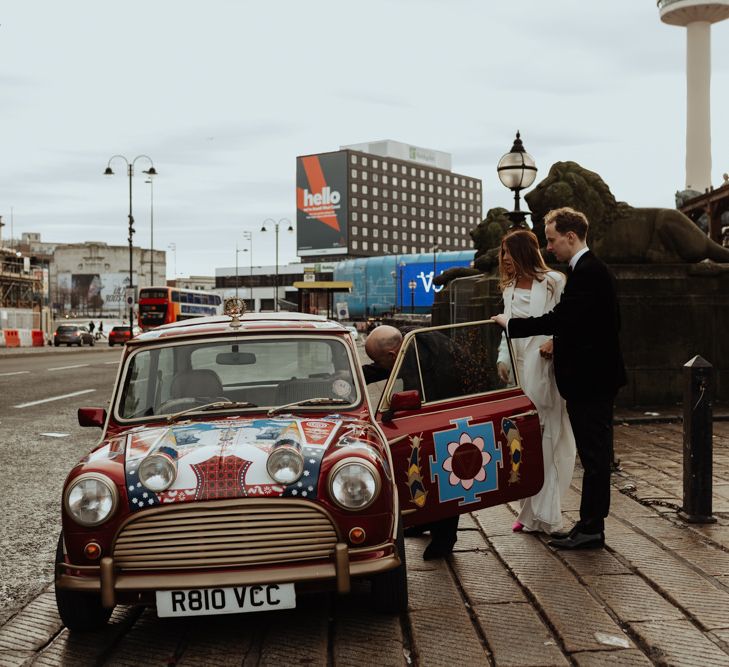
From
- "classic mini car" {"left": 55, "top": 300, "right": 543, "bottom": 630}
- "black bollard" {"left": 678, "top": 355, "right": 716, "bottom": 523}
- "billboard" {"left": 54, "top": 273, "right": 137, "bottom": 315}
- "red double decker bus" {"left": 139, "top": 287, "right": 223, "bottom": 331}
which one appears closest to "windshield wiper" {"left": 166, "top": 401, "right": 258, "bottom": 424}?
"classic mini car" {"left": 55, "top": 300, "right": 543, "bottom": 630}

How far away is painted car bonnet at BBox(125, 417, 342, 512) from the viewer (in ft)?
12.1

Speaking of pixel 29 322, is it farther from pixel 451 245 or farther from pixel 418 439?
pixel 451 245

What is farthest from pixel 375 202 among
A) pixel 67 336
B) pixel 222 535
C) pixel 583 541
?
pixel 222 535

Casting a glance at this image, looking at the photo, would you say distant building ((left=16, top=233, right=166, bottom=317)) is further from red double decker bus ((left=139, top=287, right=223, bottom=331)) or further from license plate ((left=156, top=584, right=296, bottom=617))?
license plate ((left=156, top=584, right=296, bottom=617))

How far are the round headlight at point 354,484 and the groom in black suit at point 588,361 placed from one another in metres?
1.72

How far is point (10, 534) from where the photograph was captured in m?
6.14

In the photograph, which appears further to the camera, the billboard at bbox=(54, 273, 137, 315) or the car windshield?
the billboard at bbox=(54, 273, 137, 315)

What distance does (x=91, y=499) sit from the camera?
3.75 m

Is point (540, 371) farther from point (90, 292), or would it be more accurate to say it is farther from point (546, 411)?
point (90, 292)

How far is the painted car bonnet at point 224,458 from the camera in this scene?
3691 millimetres

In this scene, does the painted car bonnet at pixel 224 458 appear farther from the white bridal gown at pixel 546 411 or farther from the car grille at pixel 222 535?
the white bridal gown at pixel 546 411

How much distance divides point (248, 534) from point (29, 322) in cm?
6509

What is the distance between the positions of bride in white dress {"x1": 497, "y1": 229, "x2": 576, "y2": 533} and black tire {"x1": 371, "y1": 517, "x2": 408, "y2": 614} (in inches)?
63.6

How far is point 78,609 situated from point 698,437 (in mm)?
4008
